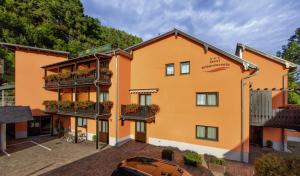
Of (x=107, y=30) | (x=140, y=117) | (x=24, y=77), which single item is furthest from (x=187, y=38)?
(x=107, y=30)

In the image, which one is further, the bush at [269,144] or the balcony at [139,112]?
the balcony at [139,112]

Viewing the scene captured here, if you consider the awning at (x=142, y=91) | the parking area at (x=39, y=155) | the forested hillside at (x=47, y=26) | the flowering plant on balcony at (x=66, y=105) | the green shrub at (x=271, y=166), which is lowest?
the parking area at (x=39, y=155)

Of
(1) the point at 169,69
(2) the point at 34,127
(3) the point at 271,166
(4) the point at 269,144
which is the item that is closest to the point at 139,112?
(1) the point at 169,69

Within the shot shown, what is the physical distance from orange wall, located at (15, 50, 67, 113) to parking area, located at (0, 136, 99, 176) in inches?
199

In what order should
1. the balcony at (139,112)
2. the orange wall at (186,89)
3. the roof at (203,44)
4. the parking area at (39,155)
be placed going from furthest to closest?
1. the balcony at (139,112)
2. the orange wall at (186,89)
3. the roof at (203,44)
4. the parking area at (39,155)

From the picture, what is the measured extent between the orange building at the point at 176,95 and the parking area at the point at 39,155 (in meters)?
1.83

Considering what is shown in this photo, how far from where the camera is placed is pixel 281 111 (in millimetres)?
12906

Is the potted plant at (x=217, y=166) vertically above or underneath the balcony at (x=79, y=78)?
underneath

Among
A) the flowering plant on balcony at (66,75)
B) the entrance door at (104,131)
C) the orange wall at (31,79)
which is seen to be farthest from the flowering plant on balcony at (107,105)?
the orange wall at (31,79)

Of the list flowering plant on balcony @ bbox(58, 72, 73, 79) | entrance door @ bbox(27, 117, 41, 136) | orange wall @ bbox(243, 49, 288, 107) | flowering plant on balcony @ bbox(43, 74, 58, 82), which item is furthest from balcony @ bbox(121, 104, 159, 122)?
entrance door @ bbox(27, 117, 41, 136)

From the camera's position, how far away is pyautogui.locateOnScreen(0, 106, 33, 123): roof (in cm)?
1498

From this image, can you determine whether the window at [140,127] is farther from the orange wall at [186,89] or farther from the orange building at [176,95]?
the orange wall at [186,89]

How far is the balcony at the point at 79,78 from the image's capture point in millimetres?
16803

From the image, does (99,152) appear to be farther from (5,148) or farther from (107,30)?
(107,30)
